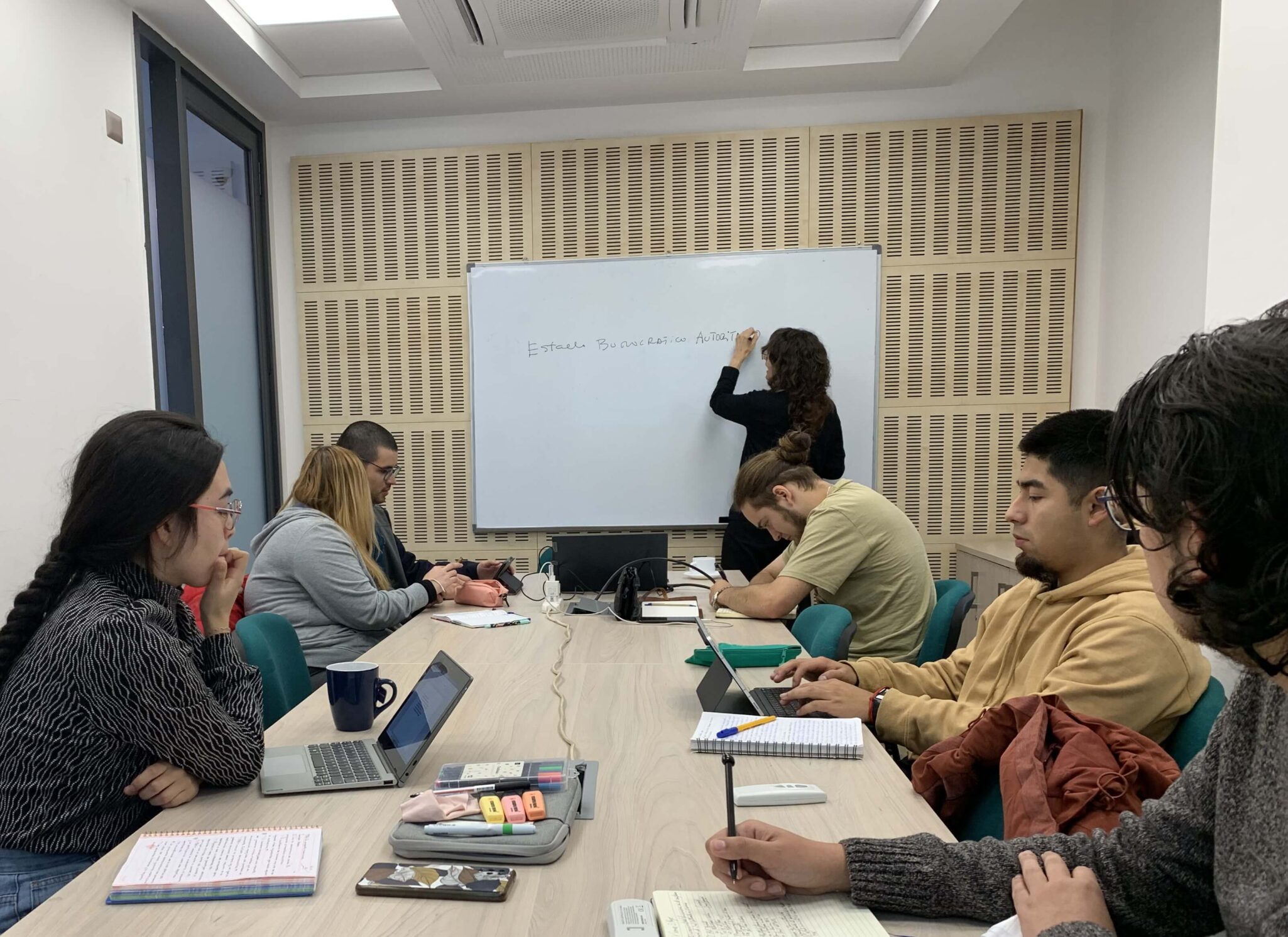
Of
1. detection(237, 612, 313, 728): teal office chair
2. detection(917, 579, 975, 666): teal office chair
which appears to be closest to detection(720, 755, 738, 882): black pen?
detection(237, 612, 313, 728): teal office chair

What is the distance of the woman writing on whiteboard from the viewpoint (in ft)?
13.7

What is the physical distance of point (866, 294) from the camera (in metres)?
4.52

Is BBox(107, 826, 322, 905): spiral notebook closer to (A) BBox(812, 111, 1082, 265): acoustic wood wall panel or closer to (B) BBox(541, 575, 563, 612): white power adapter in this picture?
(B) BBox(541, 575, 563, 612): white power adapter

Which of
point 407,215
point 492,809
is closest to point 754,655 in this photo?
point 492,809

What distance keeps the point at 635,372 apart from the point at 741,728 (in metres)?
3.19

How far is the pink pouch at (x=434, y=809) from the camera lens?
4.09 feet

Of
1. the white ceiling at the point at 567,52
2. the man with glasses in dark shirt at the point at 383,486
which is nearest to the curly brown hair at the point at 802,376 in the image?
the white ceiling at the point at 567,52

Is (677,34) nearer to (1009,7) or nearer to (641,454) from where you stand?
(1009,7)

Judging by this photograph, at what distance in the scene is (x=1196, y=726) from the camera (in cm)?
137

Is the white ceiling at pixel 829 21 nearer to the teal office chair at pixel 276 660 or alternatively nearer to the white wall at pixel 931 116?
the white wall at pixel 931 116

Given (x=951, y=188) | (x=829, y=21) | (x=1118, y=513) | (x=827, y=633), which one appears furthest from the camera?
(x=951, y=188)

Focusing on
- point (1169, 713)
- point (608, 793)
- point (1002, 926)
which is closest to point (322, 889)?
point (608, 793)

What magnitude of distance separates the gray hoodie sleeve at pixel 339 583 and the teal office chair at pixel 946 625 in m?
1.67

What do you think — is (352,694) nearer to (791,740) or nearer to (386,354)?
(791,740)
